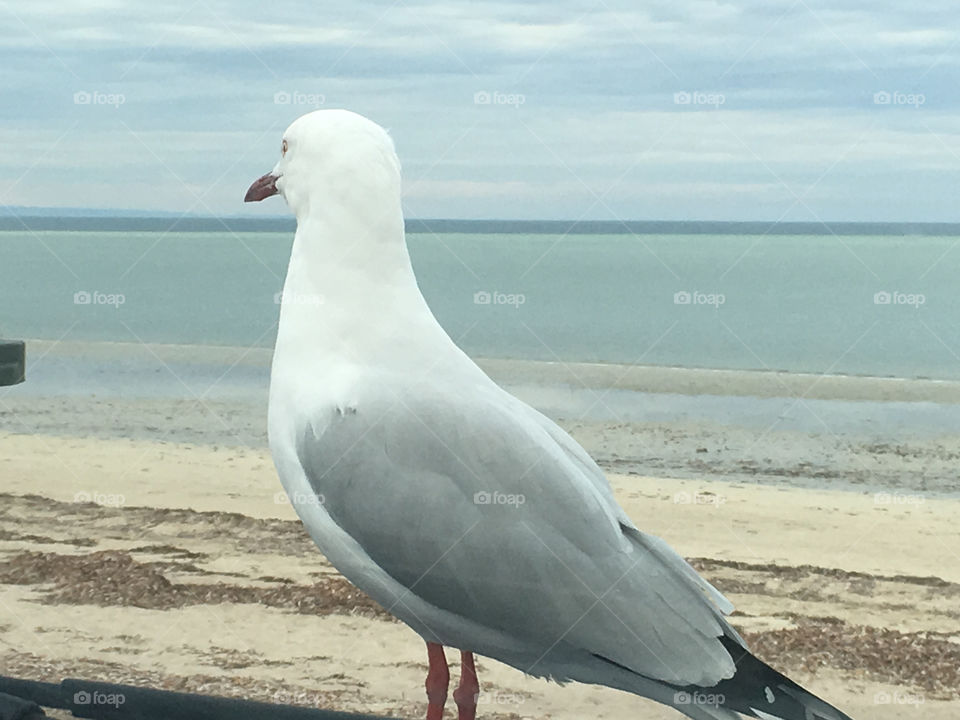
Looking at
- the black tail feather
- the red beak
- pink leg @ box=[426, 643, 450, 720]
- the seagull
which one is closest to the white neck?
the seagull

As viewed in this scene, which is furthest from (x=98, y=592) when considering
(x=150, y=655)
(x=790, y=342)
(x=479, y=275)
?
(x=479, y=275)

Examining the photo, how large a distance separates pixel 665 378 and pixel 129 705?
6.18 m

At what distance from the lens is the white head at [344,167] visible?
144 centimetres

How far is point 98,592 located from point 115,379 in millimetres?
4330

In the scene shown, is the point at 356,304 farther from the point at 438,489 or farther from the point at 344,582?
the point at 344,582

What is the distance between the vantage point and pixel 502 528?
140 cm

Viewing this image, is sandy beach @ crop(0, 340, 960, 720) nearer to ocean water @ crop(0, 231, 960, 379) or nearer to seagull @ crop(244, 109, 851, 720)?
seagull @ crop(244, 109, 851, 720)

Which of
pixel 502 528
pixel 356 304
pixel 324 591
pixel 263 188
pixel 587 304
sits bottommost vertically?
pixel 324 591

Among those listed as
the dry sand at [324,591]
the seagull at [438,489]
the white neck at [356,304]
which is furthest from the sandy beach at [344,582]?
the white neck at [356,304]

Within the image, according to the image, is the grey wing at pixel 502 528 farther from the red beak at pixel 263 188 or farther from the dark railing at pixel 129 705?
the red beak at pixel 263 188

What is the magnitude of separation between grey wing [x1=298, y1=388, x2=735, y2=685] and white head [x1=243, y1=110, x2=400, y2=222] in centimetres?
25

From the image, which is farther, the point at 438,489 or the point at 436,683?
the point at 436,683

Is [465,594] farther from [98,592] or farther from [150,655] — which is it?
[98,592]

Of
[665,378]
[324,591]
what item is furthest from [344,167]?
[665,378]
